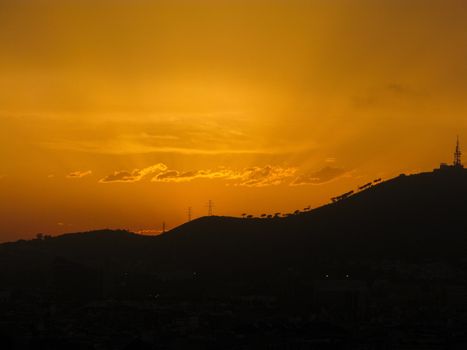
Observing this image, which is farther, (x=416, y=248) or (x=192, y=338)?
(x=416, y=248)

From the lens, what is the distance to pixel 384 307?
428 ft

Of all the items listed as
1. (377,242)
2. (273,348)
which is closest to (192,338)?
(273,348)

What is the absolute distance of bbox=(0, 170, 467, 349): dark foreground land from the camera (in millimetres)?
97062

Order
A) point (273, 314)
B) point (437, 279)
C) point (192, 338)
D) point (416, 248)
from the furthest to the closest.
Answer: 1. point (416, 248)
2. point (437, 279)
3. point (273, 314)
4. point (192, 338)

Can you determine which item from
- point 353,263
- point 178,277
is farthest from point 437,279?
point 178,277

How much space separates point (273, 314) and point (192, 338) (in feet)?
80.0

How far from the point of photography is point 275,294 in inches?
5699

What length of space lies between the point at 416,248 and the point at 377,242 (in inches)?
326

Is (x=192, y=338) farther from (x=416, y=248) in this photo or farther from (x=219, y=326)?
(x=416, y=248)

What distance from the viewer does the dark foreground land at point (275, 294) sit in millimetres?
97062

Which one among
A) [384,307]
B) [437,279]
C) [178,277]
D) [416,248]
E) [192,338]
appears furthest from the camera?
[416,248]

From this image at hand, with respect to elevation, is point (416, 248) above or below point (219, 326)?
above

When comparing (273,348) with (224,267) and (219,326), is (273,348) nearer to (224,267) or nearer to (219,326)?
(219,326)

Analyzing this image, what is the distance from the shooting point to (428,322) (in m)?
112
